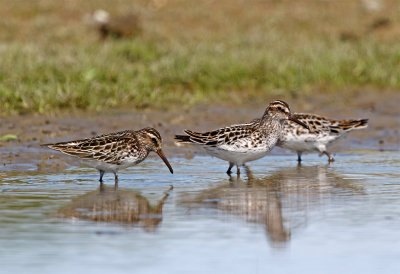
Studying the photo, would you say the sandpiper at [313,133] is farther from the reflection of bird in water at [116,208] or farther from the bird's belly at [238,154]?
the reflection of bird in water at [116,208]

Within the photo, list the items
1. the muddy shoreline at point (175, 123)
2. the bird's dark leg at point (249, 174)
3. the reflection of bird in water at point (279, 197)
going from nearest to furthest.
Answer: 1. the reflection of bird in water at point (279, 197)
2. the bird's dark leg at point (249, 174)
3. the muddy shoreline at point (175, 123)

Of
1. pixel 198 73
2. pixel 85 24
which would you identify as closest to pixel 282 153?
pixel 198 73

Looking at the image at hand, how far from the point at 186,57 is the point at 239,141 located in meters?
8.31

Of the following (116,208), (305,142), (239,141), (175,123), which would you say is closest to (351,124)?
(305,142)

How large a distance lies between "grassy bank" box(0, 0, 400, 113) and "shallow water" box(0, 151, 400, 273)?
478 centimetres

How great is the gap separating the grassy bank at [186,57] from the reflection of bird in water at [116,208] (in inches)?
243

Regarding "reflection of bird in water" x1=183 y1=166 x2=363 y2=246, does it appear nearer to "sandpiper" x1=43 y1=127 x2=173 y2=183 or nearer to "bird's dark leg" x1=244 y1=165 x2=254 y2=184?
"bird's dark leg" x1=244 y1=165 x2=254 y2=184

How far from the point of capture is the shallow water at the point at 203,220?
740 centimetres

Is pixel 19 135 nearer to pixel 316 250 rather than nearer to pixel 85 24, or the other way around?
pixel 316 250

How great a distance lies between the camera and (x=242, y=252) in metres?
7.75

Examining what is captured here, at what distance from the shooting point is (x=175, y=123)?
54.6 ft

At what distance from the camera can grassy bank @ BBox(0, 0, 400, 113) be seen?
17.8m

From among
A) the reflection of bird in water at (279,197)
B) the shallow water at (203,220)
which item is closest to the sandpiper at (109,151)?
the shallow water at (203,220)

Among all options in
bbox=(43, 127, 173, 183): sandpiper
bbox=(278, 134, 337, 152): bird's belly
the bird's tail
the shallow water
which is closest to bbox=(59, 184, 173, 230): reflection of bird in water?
the shallow water
